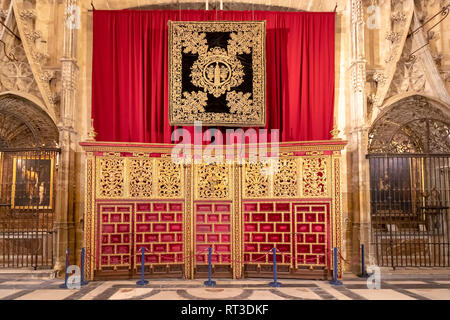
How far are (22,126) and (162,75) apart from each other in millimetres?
4752

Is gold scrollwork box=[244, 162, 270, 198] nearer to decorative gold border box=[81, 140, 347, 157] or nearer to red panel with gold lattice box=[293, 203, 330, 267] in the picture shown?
decorative gold border box=[81, 140, 347, 157]

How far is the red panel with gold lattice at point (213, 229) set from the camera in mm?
6945

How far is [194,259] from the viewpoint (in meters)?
6.84

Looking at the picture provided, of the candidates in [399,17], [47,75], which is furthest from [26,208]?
[399,17]

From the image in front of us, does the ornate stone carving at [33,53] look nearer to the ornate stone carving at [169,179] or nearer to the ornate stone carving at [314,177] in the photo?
the ornate stone carving at [169,179]

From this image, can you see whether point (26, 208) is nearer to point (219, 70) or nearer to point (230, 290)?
point (219, 70)

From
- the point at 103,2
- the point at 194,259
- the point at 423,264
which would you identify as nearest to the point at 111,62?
the point at 103,2

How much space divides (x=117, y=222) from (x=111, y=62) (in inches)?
153

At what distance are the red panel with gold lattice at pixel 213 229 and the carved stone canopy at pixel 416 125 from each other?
3915mm

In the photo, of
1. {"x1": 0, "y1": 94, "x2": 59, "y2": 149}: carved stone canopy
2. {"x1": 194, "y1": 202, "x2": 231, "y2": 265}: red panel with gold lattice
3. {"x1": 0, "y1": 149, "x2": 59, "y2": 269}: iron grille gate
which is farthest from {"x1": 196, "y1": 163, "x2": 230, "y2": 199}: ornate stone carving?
{"x1": 0, "y1": 94, "x2": 59, "y2": 149}: carved stone canopy

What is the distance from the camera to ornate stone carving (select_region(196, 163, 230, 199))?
7.04 m

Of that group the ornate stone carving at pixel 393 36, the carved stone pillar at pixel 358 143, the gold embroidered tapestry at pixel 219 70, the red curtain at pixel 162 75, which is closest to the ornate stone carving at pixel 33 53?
the red curtain at pixel 162 75

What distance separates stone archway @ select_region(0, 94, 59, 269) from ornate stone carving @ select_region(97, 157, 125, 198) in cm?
146
